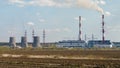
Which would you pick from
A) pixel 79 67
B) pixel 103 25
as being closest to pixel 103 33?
pixel 103 25

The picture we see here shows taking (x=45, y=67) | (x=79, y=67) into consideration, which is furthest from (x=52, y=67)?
(x=79, y=67)

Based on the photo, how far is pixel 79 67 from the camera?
39.8m

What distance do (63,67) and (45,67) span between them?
2227 mm

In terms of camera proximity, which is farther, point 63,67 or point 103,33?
point 103,33

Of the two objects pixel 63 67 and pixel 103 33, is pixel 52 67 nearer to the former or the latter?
pixel 63 67

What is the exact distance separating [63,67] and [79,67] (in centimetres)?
198

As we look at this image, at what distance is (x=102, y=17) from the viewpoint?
647 ft

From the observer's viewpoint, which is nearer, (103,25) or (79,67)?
(79,67)

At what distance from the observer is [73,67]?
3950 cm

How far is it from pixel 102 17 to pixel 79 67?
160m

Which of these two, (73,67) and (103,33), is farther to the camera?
(103,33)

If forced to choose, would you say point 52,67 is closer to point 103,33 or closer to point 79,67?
point 79,67

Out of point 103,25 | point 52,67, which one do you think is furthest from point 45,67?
point 103,25

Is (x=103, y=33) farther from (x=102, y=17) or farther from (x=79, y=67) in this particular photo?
(x=79, y=67)
